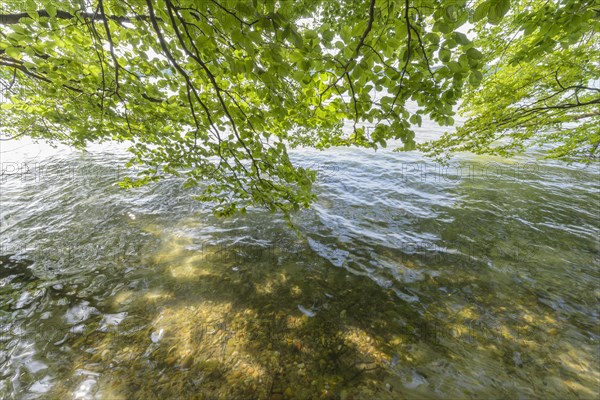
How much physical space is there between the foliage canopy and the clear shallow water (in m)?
2.60

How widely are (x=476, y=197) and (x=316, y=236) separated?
8.13 m

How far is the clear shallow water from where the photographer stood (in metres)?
3.62

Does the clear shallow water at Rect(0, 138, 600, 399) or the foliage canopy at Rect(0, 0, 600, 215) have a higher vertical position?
the foliage canopy at Rect(0, 0, 600, 215)

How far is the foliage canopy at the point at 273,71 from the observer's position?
1.70m

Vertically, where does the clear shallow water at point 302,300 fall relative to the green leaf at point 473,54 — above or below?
below

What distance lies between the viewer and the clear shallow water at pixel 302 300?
11.9ft

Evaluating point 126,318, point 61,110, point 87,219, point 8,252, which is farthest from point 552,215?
point 8,252

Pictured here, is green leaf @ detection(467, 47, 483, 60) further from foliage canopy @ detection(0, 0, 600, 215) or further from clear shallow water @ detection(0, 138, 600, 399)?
clear shallow water @ detection(0, 138, 600, 399)

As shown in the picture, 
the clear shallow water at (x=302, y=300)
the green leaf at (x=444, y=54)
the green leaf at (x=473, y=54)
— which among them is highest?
the green leaf at (x=444, y=54)

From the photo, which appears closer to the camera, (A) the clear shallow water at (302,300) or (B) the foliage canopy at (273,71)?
(B) the foliage canopy at (273,71)

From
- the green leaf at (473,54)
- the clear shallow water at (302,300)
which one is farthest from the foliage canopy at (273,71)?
the clear shallow water at (302,300)

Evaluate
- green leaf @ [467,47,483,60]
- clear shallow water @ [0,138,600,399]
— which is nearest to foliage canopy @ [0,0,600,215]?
green leaf @ [467,47,483,60]

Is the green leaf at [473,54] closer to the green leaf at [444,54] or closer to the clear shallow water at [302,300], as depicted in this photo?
the green leaf at [444,54]

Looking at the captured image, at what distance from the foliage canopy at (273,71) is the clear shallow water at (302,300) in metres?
2.60
